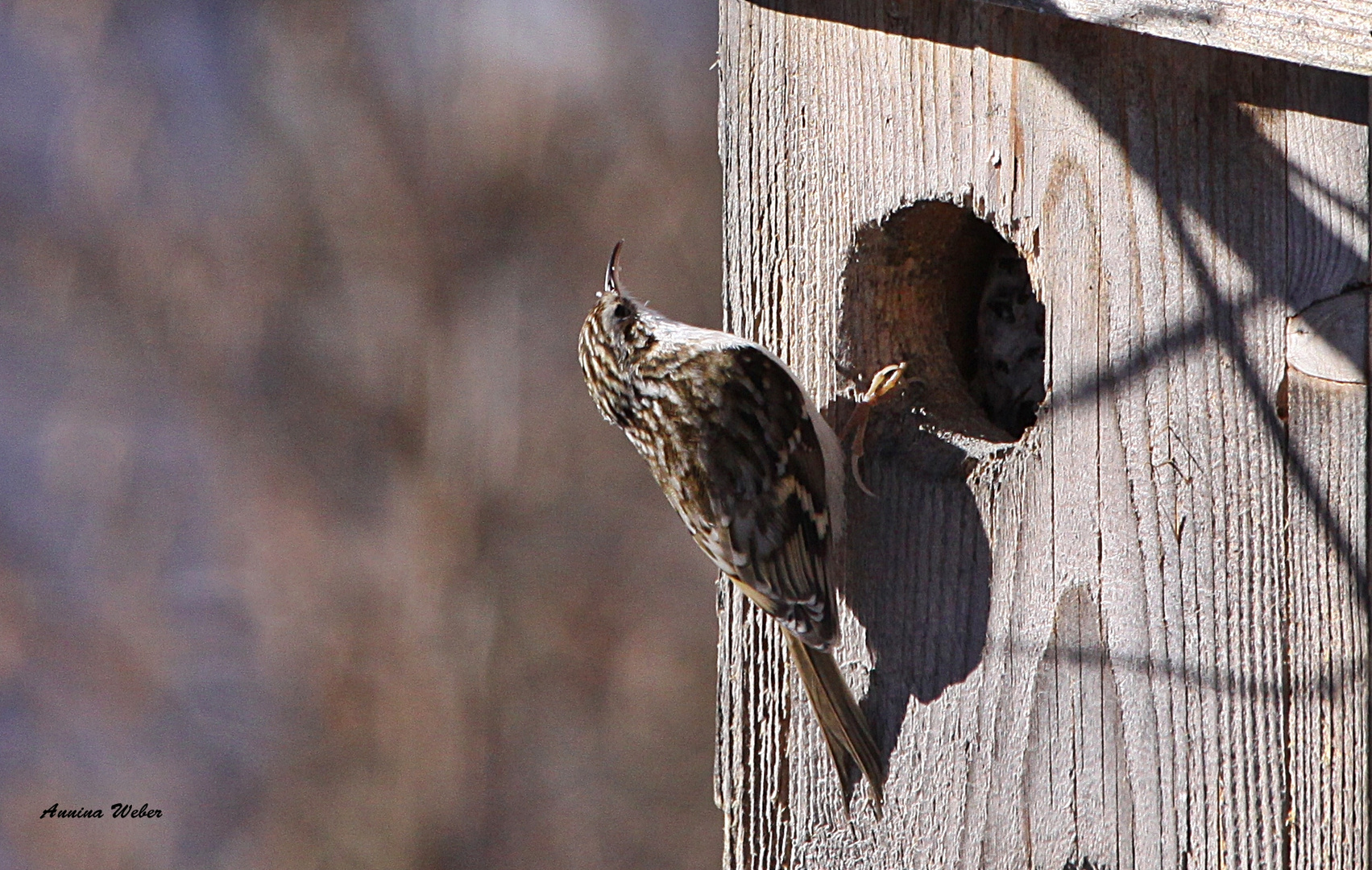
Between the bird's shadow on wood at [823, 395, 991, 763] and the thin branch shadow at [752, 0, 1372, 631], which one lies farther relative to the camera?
the bird's shadow on wood at [823, 395, 991, 763]

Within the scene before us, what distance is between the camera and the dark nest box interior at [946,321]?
218cm

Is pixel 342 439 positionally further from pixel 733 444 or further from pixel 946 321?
pixel 946 321

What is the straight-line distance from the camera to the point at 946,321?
7.91 ft

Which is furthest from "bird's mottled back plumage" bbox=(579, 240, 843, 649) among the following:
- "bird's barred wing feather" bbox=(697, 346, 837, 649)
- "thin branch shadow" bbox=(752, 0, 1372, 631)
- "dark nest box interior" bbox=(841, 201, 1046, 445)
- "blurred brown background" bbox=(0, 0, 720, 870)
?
"blurred brown background" bbox=(0, 0, 720, 870)

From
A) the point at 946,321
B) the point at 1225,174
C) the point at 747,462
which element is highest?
the point at 946,321

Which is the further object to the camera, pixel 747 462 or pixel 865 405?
pixel 747 462

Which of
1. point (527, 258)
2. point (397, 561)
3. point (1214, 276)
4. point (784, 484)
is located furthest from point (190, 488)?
point (1214, 276)

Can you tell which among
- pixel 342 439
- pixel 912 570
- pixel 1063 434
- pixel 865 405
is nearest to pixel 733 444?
pixel 865 405

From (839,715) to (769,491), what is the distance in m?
0.42

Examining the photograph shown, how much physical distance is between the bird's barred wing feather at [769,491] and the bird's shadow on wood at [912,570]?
7 centimetres

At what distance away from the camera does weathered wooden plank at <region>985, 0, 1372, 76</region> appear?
136 centimetres

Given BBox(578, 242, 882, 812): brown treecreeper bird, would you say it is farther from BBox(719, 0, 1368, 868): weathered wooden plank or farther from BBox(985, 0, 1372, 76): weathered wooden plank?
BBox(985, 0, 1372, 76): weathered wooden plank

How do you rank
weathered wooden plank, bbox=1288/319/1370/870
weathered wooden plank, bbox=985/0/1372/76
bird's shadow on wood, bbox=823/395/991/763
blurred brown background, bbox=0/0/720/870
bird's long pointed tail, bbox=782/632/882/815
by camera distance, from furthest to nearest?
1. blurred brown background, bbox=0/0/720/870
2. bird's long pointed tail, bbox=782/632/882/815
3. bird's shadow on wood, bbox=823/395/991/763
4. weathered wooden plank, bbox=1288/319/1370/870
5. weathered wooden plank, bbox=985/0/1372/76

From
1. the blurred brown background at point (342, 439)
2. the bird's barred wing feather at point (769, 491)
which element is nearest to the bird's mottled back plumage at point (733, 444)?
the bird's barred wing feather at point (769, 491)
